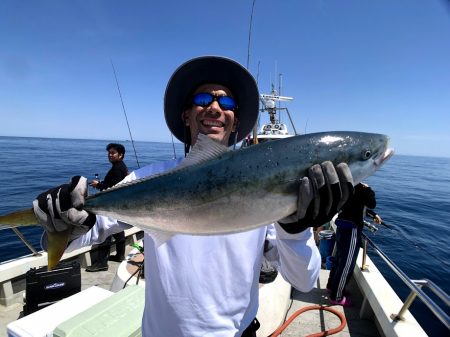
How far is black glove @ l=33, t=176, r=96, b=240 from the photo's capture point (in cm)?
192

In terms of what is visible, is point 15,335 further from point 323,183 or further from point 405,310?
point 405,310

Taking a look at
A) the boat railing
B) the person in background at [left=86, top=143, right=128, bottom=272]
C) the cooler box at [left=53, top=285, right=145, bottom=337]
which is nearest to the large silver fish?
the cooler box at [left=53, top=285, right=145, bottom=337]

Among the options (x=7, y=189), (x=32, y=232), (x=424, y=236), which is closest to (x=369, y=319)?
(x=424, y=236)

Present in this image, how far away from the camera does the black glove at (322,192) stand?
5.40 ft

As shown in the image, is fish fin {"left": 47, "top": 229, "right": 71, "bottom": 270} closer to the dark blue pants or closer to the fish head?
the fish head

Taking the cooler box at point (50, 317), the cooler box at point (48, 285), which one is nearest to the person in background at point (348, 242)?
the cooler box at point (50, 317)

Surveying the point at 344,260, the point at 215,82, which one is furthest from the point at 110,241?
the point at 215,82

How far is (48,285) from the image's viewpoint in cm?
460

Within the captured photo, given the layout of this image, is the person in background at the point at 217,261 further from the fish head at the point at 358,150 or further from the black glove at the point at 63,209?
the fish head at the point at 358,150

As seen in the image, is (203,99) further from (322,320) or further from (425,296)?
(322,320)

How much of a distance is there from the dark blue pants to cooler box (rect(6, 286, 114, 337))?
4337 mm

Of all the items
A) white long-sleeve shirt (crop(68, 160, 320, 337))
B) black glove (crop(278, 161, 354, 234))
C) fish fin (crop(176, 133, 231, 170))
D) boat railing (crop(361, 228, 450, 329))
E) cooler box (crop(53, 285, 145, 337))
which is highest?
fish fin (crop(176, 133, 231, 170))

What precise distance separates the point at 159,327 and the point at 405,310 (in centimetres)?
378

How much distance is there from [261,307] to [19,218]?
3697 millimetres
